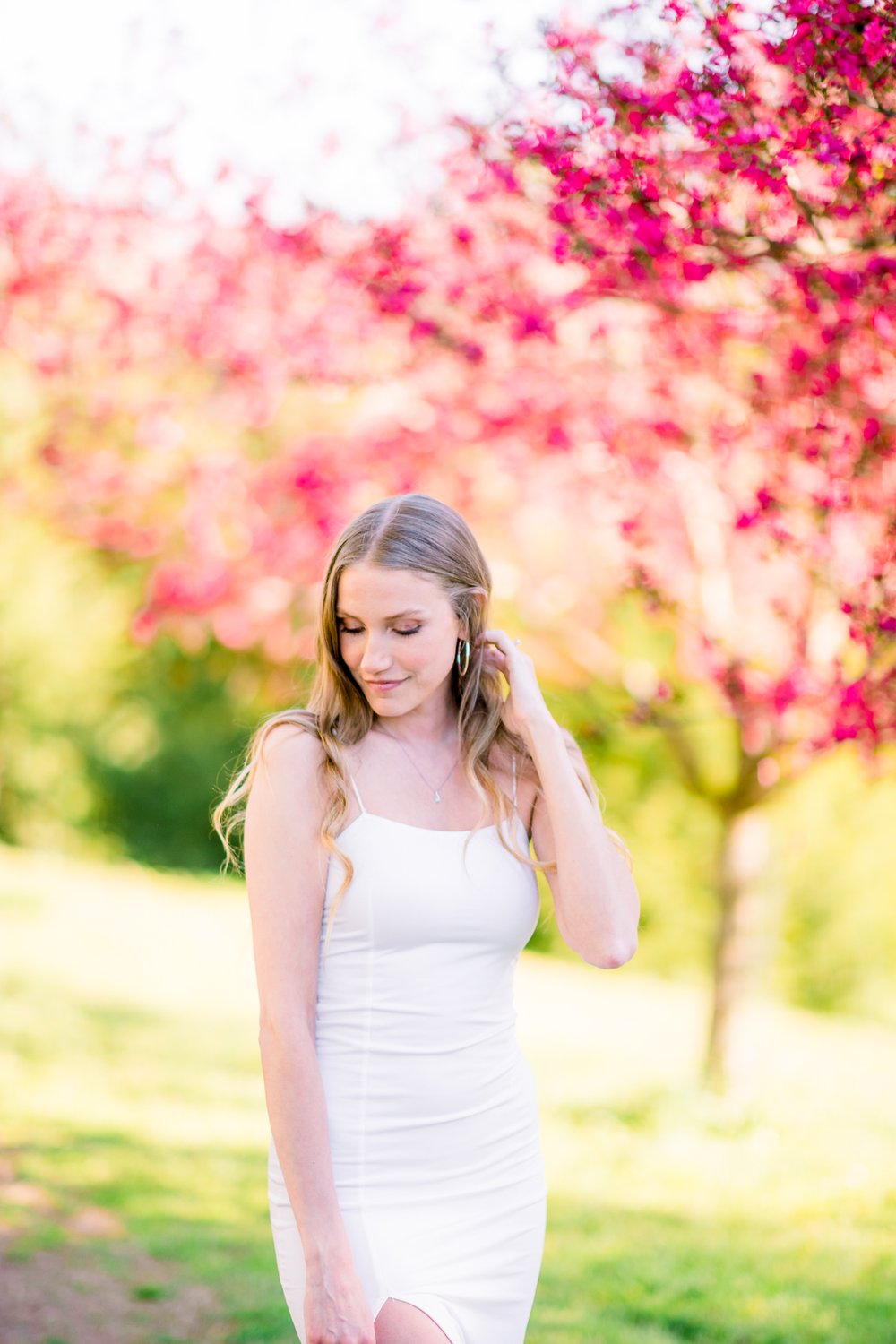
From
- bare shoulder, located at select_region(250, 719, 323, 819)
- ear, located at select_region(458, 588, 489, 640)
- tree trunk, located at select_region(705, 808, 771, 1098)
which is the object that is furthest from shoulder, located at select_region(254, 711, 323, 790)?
tree trunk, located at select_region(705, 808, 771, 1098)

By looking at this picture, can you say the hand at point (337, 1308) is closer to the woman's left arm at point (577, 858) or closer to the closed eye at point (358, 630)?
the woman's left arm at point (577, 858)

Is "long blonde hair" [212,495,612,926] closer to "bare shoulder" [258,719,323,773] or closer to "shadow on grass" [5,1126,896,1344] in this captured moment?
"bare shoulder" [258,719,323,773]

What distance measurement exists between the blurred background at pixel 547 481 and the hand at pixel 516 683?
979mm

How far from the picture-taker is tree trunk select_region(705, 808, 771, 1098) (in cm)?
619

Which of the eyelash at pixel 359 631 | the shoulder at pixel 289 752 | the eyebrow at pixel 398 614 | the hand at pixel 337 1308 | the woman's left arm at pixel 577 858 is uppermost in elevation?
the eyebrow at pixel 398 614

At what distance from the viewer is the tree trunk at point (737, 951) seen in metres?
6.19

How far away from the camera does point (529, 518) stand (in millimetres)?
6203

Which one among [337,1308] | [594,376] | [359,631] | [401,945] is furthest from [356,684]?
[594,376]

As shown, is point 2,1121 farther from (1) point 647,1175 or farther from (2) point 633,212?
(2) point 633,212

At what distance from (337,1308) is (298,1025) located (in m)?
0.40

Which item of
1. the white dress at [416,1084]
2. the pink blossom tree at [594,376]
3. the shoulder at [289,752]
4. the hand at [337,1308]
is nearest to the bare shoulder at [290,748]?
the shoulder at [289,752]

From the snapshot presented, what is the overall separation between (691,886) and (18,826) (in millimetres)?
9272

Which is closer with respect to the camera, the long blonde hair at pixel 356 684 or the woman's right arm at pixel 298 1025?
the woman's right arm at pixel 298 1025

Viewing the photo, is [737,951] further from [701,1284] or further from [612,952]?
[612,952]
